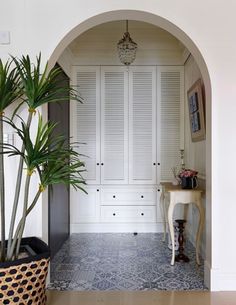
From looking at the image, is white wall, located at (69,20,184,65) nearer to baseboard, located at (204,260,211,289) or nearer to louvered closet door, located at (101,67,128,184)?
louvered closet door, located at (101,67,128,184)

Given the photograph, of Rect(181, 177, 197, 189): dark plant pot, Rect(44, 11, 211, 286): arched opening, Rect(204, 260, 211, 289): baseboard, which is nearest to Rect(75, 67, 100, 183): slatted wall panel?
Rect(181, 177, 197, 189): dark plant pot

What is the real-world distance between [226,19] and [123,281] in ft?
8.06

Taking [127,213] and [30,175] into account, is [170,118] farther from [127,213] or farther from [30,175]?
[30,175]

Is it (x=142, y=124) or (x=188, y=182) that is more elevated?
(x=142, y=124)

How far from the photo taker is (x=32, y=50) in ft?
8.18

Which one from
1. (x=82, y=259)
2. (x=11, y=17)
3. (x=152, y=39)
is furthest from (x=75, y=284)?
(x=152, y=39)

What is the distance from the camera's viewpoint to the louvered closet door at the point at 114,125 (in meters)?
4.46

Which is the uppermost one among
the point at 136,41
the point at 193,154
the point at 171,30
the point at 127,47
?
the point at 136,41

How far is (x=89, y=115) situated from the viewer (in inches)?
176

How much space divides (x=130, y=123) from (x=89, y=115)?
2.04 ft

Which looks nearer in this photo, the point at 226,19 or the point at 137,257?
the point at 226,19

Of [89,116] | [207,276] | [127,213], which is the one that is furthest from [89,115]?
[207,276]

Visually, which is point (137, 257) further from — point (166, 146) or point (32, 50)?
point (32, 50)

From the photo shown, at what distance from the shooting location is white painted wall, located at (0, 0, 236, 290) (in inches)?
98.1
